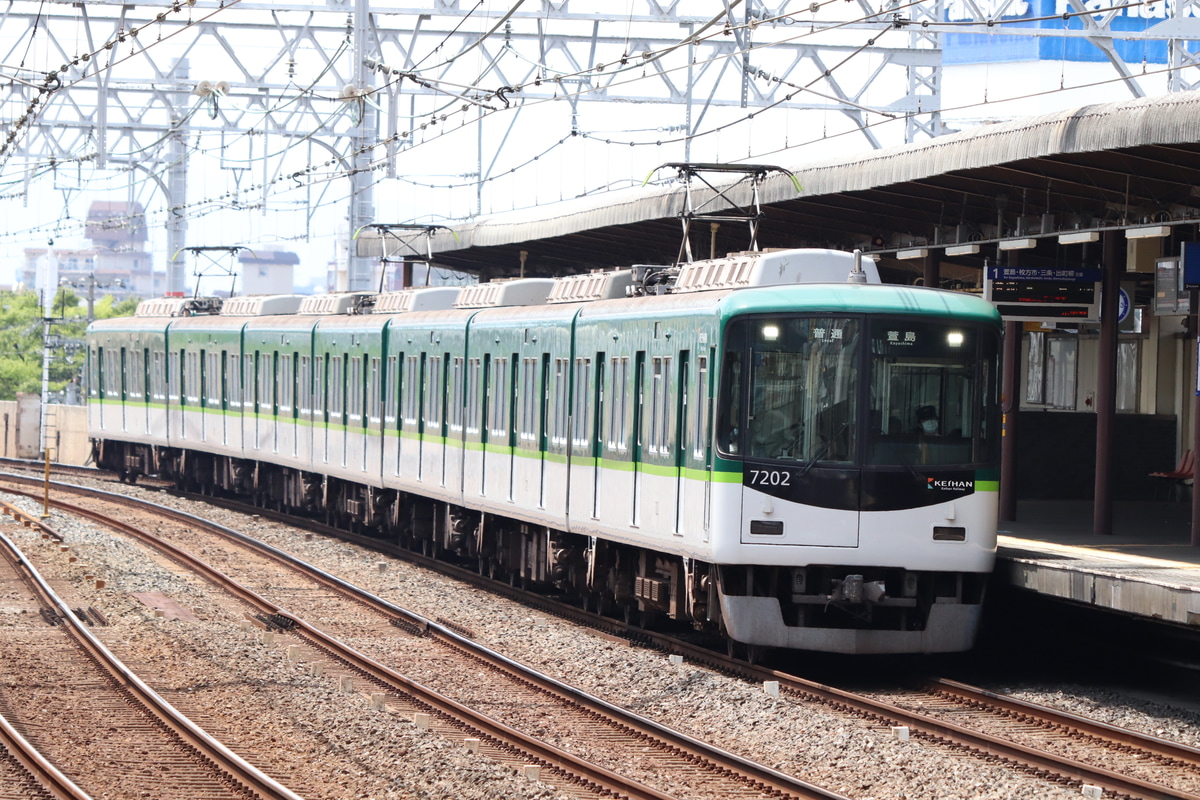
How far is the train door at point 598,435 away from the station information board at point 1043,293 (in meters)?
3.51

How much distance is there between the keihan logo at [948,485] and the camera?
13695mm

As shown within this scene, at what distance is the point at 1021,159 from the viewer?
1451 cm

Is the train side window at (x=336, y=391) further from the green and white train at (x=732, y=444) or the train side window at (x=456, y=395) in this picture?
the train side window at (x=456, y=395)

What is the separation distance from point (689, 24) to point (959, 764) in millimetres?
19012

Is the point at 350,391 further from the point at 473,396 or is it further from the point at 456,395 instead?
the point at 473,396

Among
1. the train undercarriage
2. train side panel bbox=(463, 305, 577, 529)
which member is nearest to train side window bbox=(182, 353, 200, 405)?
the train undercarriage

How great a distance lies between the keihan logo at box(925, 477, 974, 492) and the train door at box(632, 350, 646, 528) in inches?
112

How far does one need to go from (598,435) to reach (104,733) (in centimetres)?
606

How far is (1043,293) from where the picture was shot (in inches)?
653

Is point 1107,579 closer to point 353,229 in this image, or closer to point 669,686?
point 669,686

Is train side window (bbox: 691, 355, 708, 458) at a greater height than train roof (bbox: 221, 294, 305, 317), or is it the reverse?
train roof (bbox: 221, 294, 305, 317)

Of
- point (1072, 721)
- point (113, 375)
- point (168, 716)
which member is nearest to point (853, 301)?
point (1072, 721)

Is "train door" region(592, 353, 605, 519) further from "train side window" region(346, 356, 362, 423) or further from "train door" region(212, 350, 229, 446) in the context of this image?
"train door" region(212, 350, 229, 446)

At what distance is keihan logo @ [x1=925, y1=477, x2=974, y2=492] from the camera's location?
44.9 feet
